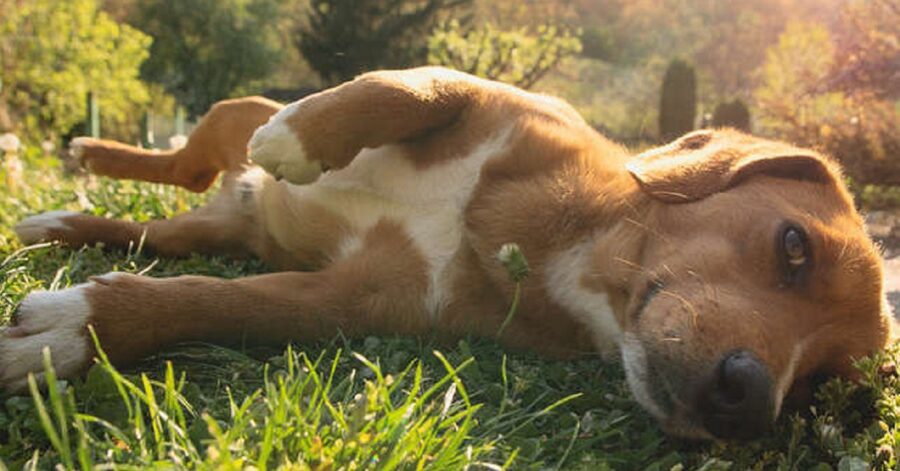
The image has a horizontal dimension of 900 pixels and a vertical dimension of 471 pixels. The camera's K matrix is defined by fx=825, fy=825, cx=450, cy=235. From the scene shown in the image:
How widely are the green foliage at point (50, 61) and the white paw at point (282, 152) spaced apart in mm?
9125

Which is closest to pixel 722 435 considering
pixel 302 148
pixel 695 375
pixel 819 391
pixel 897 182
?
pixel 695 375

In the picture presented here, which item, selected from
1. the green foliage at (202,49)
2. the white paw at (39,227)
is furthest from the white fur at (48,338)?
the green foliage at (202,49)

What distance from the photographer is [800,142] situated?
11.4m

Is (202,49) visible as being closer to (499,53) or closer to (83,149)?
(499,53)

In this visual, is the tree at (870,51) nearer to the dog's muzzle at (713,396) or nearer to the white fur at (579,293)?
the white fur at (579,293)

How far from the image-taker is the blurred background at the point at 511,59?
35.2ft

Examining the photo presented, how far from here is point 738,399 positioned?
2.10 metres

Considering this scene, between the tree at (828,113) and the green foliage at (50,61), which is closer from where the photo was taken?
the tree at (828,113)

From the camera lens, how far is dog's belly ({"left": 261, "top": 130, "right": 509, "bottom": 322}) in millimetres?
2931

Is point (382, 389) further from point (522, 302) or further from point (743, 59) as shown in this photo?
point (743, 59)

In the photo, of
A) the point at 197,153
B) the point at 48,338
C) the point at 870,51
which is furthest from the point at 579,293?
the point at 870,51

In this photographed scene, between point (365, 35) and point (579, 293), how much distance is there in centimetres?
3028

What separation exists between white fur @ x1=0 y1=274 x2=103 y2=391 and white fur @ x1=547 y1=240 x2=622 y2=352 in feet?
4.84

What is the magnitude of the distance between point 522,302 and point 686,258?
605 mm
